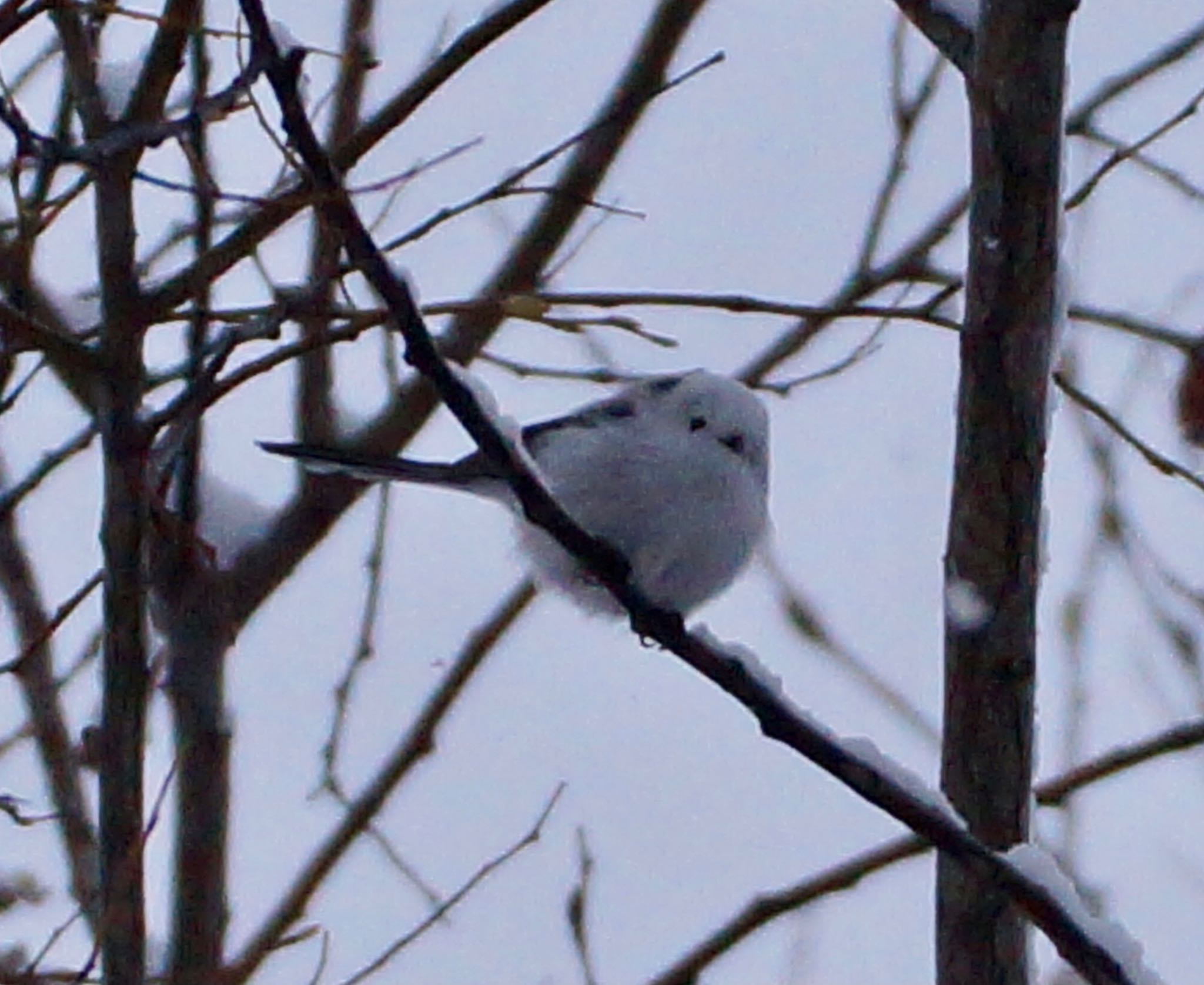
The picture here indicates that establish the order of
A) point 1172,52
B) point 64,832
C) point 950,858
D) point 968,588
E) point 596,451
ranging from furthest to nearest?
point 1172,52 → point 596,451 → point 64,832 → point 968,588 → point 950,858

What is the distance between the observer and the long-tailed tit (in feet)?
9.60

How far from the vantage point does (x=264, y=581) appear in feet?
10.0

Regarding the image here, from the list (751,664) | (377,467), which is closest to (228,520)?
(377,467)

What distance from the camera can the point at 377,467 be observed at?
2820 mm

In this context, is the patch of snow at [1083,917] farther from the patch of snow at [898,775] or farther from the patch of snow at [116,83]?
the patch of snow at [116,83]

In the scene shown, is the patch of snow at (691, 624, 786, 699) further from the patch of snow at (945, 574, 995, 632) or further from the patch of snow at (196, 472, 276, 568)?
the patch of snow at (196, 472, 276, 568)

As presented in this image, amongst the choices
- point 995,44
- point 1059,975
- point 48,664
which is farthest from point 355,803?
point 995,44

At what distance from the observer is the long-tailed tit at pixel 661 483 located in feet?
9.60

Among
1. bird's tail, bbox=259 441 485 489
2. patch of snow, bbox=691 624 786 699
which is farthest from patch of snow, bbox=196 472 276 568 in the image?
patch of snow, bbox=691 624 786 699

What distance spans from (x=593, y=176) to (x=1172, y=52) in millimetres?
1097

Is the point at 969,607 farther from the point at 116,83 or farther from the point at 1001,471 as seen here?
the point at 116,83

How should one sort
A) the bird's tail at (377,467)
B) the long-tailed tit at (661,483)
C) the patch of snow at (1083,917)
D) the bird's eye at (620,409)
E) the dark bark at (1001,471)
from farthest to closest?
the bird's eye at (620,409)
the long-tailed tit at (661,483)
the bird's tail at (377,467)
the dark bark at (1001,471)
the patch of snow at (1083,917)

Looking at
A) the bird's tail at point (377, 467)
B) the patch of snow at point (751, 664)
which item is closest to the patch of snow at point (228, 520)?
the bird's tail at point (377, 467)

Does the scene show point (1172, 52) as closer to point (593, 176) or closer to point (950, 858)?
point (593, 176)
